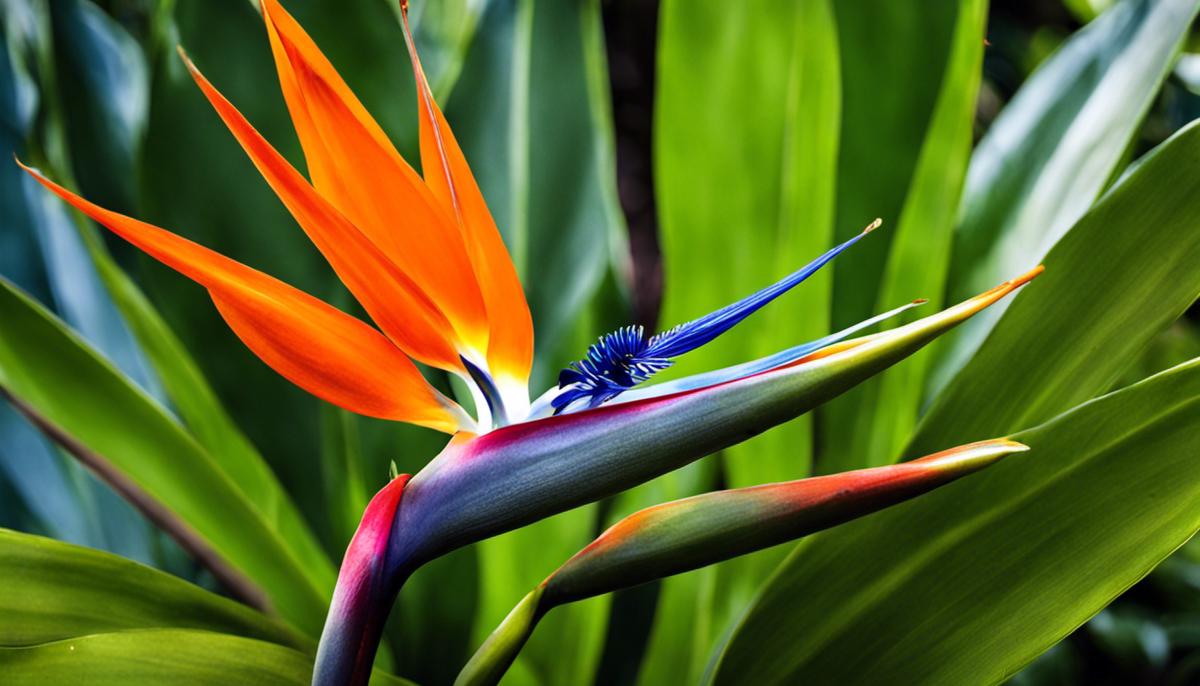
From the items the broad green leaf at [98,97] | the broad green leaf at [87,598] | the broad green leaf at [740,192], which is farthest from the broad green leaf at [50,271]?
the broad green leaf at [740,192]

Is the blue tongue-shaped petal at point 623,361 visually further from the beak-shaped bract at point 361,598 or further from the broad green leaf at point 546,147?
the broad green leaf at point 546,147

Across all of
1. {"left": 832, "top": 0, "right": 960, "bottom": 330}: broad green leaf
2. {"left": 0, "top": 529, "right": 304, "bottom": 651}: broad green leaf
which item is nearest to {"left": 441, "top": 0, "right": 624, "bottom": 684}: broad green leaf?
{"left": 832, "top": 0, "right": 960, "bottom": 330}: broad green leaf

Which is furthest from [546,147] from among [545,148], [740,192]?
[740,192]

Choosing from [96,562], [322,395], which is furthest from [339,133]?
[96,562]

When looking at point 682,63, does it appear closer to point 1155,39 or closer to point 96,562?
point 1155,39

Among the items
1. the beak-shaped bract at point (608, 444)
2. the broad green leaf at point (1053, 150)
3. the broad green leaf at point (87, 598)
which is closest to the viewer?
the beak-shaped bract at point (608, 444)

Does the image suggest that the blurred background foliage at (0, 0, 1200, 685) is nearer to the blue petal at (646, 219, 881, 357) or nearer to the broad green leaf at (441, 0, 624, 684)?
the broad green leaf at (441, 0, 624, 684)
